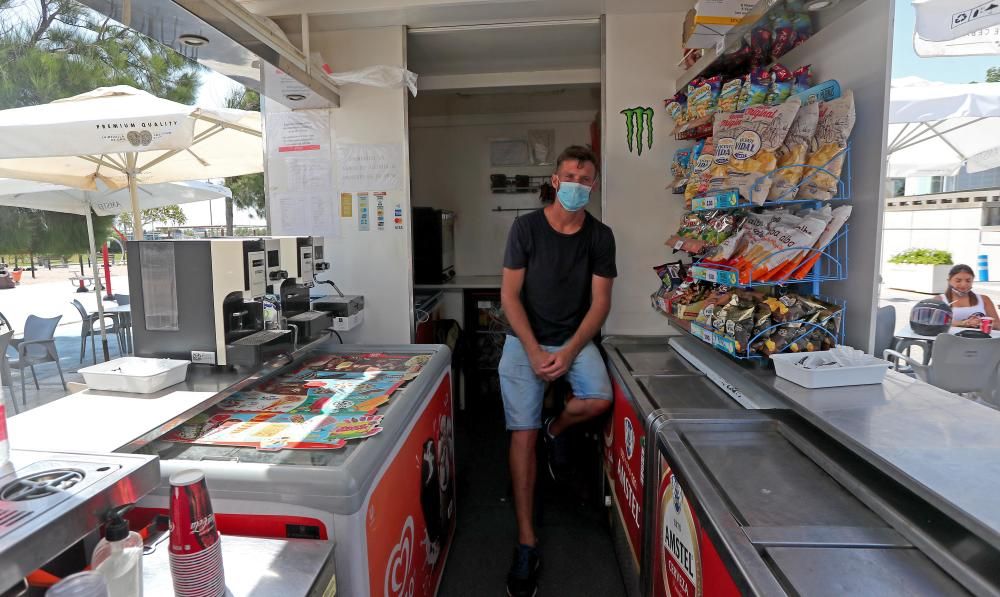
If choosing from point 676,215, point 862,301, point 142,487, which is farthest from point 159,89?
point 862,301

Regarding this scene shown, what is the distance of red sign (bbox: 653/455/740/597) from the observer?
1.05 metres

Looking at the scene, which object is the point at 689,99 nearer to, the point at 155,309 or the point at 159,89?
the point at 155,309

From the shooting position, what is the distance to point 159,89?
23.1 feet

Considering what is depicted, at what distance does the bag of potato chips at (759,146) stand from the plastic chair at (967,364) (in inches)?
78.9

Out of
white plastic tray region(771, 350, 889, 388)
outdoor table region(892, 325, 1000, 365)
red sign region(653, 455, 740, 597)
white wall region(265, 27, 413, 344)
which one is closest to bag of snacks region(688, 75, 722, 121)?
white plastic tray region(771, 350, 889, 388)

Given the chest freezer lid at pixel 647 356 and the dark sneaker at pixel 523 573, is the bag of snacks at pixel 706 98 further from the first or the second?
the dark sneaker at pixel 523 573

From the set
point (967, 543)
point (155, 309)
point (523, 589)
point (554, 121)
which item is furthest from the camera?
point (554, 121)

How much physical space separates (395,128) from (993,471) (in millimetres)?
2723

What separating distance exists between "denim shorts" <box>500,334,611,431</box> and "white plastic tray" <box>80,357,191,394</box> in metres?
1.28

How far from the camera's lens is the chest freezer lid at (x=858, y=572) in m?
0.87

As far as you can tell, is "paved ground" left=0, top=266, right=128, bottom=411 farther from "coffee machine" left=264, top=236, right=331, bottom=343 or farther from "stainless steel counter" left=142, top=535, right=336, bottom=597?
"stainless steel counter" left=142, top=535, right=336, bottom=597

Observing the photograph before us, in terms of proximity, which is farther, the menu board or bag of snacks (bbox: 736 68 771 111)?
bag of snacks (bbox: 736 68 771 111)

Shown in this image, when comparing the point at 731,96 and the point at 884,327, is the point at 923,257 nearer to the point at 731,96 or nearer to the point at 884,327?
the point at 884,327

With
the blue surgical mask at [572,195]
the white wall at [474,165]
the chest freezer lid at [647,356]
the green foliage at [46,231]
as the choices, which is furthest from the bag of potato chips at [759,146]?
the green foliage at [46,231]
